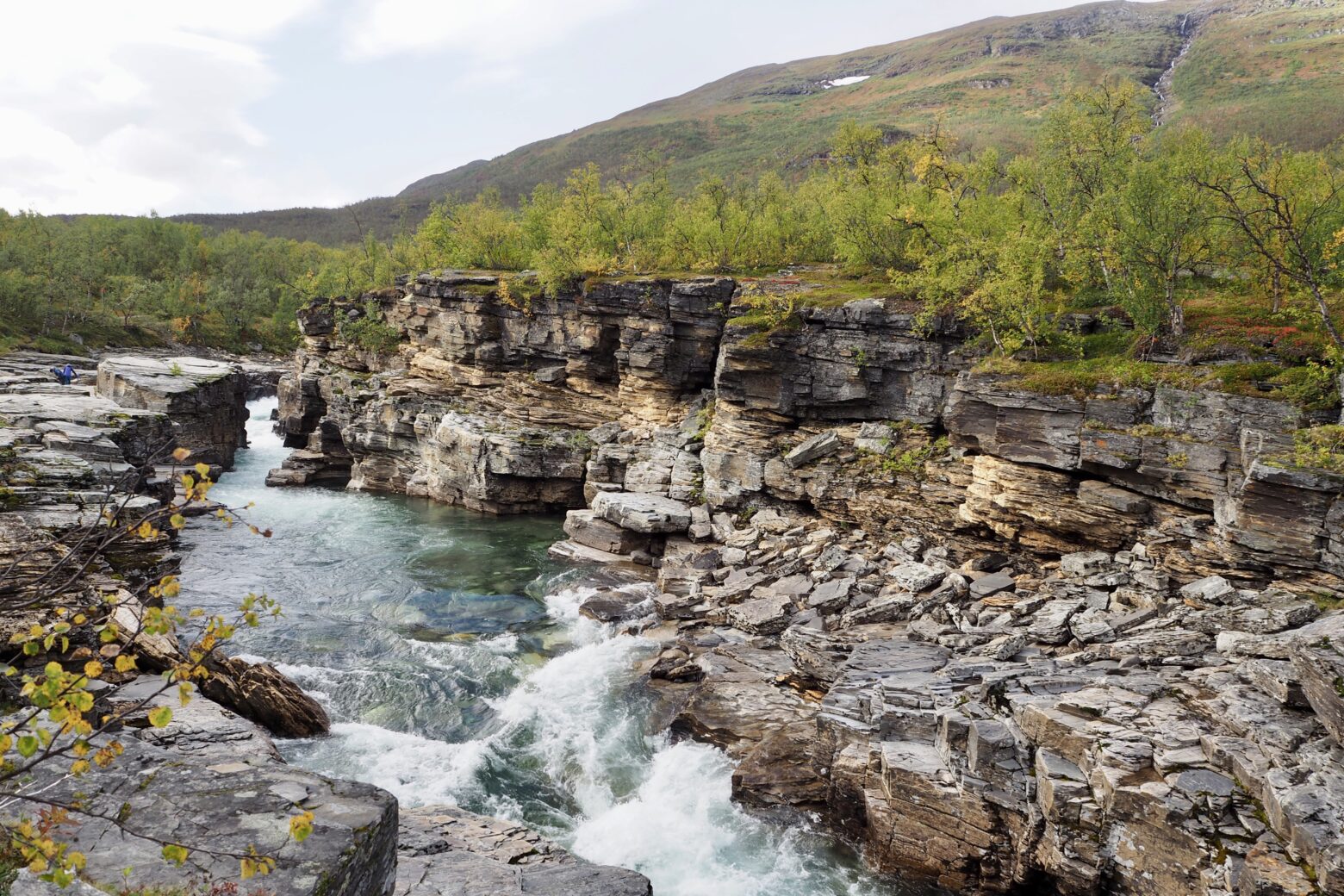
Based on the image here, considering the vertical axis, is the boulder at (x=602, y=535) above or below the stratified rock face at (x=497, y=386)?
below

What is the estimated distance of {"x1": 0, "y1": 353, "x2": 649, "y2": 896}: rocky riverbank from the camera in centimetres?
931

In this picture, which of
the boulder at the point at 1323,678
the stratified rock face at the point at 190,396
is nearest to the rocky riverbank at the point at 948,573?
the boulder at the point at 1323,678

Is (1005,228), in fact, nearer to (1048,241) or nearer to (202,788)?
(1048,241)

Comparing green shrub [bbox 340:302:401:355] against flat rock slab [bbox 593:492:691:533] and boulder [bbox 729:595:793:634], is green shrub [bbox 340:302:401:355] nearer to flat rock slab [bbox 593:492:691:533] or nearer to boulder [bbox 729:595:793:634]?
flat rock slab [bbox 593:492:691:533]

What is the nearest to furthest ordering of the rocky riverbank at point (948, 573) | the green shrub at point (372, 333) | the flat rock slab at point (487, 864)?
1. the flat rock slab at point (487, 864)
2. the rocky riverbank at point (948, 573)
3. the green shrub at point (372, 333)

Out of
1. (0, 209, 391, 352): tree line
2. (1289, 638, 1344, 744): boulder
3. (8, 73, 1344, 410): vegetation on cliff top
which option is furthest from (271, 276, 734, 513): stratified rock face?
(1289, 638, 1344, 744): boulder

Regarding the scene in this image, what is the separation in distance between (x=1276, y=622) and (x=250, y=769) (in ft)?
76.0

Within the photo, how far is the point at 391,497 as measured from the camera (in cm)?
5047

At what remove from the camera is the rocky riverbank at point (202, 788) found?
931 cm

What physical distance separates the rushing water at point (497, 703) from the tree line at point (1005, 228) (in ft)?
65.3

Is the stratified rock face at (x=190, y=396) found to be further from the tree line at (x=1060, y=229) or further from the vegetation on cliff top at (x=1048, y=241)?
the tree line at (x=1060, y=229)

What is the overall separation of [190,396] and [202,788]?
49.7 metres

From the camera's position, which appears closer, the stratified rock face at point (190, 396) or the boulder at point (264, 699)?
the boulder at point (264, 699)

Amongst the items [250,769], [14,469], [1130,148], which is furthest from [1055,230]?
[14,469]
